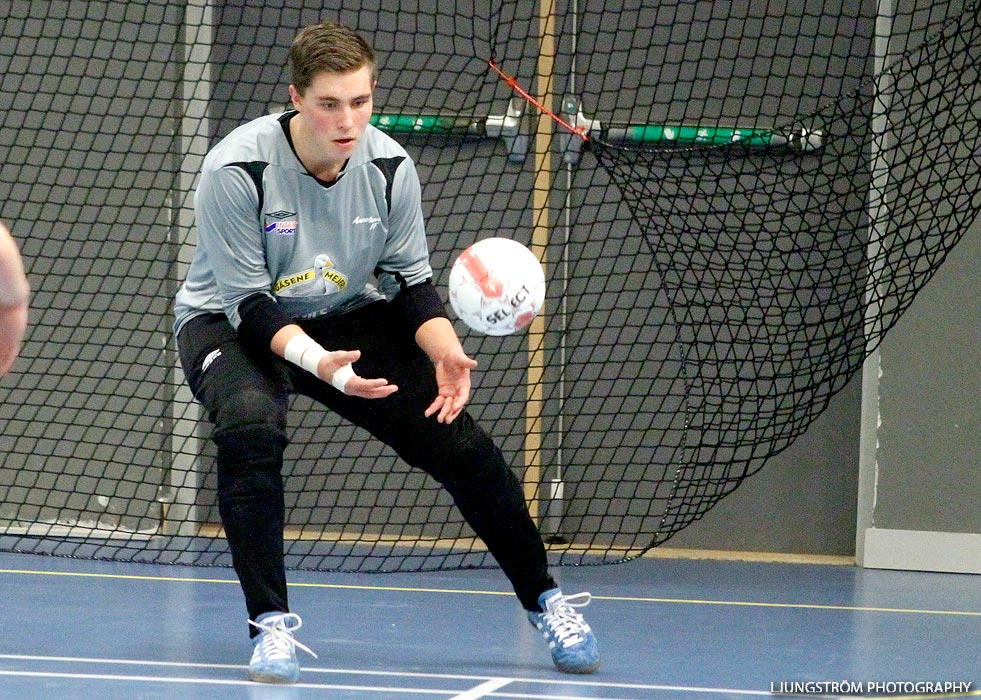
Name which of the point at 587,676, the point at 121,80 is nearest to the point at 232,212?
the point at 587,676

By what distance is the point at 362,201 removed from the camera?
316 cm

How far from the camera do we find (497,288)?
10.1 ft

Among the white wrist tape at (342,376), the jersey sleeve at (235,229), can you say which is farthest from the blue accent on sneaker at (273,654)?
the jersey sleeve at (235,229)

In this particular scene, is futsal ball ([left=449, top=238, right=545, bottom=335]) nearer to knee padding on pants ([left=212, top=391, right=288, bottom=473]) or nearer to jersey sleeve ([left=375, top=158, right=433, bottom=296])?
jersey sleeve ([left=375, top=158, right=433, bottom=296])

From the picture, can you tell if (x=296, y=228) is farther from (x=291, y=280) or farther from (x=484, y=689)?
(x=484, y=689)

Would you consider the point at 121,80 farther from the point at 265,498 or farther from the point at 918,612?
the point at 918,612

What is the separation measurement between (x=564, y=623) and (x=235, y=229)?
3.62ft

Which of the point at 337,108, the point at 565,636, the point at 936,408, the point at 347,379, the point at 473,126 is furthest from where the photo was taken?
the point at 473,126

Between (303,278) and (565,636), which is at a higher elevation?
(303,278)

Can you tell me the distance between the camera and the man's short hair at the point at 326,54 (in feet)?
9.60

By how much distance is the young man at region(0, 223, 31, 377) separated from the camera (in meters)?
1.34

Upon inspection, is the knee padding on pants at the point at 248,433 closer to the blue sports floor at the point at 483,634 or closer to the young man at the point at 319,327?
the young man at the point at 319,327

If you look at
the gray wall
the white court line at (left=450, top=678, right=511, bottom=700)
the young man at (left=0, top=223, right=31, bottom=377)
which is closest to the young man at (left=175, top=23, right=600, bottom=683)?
the white court line at (left=450, top=678, right=511, bottom=700)

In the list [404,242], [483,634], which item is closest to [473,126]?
[404,242]
